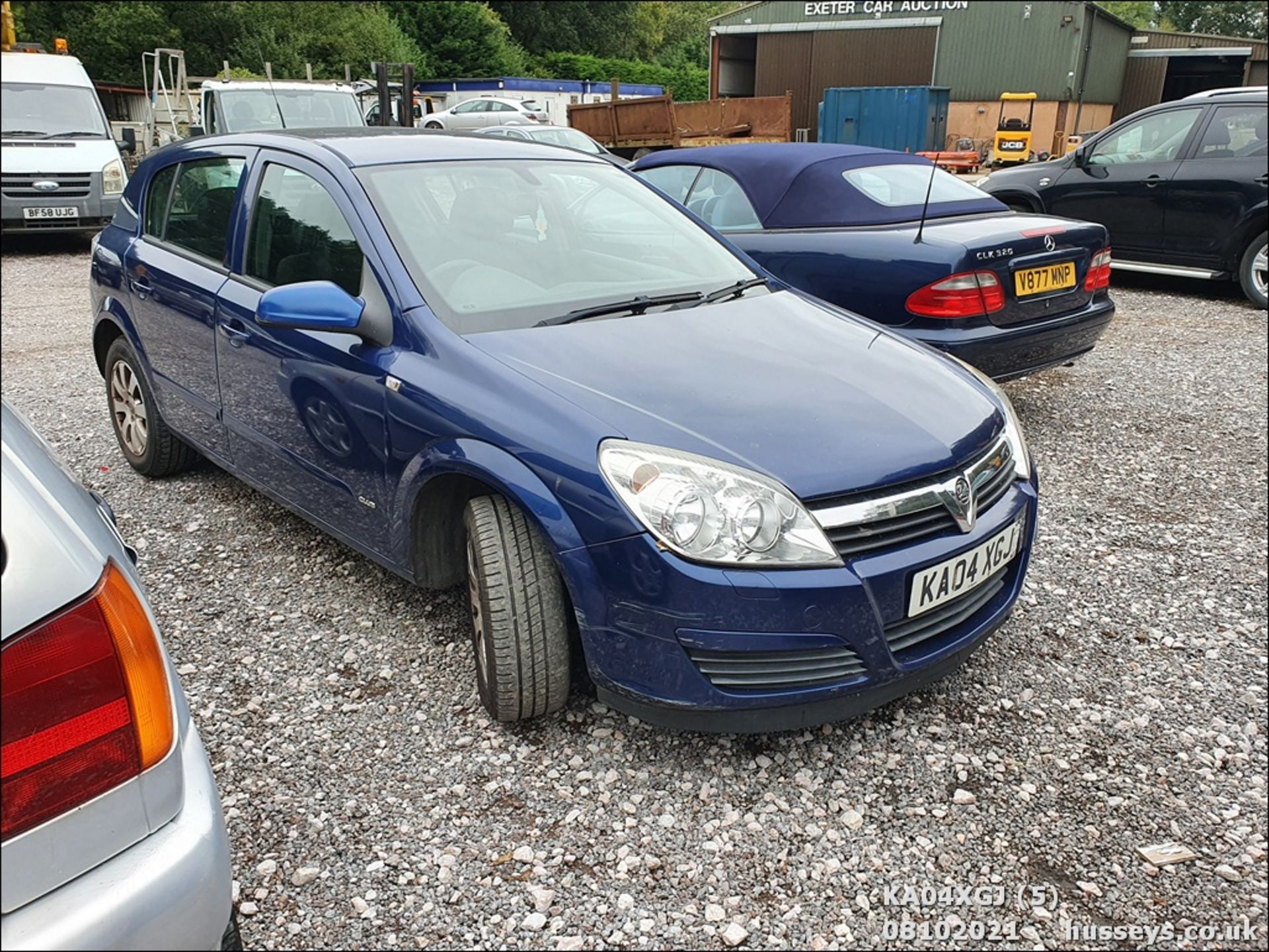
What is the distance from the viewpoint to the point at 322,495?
3201mm

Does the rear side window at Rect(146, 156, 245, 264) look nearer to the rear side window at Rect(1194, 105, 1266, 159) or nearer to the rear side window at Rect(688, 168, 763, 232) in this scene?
the rear side window at Rect(688, 168, 763, 232)

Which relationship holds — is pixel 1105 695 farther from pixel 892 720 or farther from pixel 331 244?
pixel 331 244

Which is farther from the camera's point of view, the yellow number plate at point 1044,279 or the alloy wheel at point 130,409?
the yellow number plate at point 1044,279

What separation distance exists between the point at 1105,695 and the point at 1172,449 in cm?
280

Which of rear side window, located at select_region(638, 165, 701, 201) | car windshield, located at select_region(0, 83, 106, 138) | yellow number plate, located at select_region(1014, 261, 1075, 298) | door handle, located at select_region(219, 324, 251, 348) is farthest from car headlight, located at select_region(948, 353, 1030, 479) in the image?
car windshield, located at select_region(0, 83, 106, 138)

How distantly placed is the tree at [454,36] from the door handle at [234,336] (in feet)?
148

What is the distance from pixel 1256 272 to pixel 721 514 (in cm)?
824

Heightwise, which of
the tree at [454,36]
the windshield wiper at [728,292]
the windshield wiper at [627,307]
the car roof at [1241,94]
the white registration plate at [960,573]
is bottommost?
the white registration plate at [960,573]

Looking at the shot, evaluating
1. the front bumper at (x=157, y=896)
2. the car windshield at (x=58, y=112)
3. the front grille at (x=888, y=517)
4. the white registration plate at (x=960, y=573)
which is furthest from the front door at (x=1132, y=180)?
the car windshield at (x=58, y=112)

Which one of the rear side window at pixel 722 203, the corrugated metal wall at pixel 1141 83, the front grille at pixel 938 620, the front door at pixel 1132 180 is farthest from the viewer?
the corrugated metal wall at pixel 1141 83

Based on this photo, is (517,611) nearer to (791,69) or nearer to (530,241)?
(530,241)

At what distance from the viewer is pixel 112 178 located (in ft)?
38.3

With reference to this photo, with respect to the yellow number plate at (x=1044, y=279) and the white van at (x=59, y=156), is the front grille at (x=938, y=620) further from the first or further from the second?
the white van at (x=59, y=156)

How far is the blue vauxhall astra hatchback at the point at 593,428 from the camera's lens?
2.27 metres
